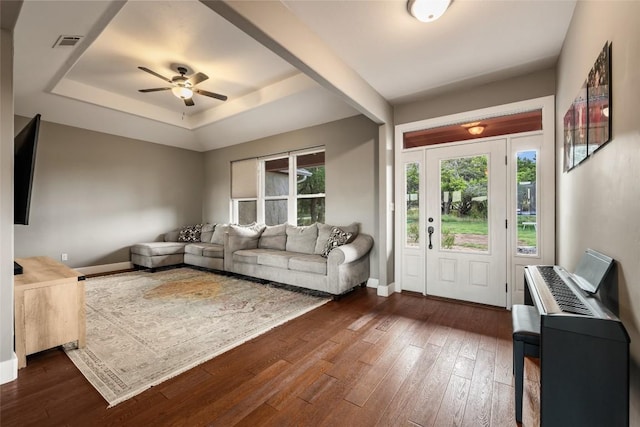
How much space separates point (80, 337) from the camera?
2.32 meters

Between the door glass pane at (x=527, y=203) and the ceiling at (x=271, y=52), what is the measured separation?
100cm

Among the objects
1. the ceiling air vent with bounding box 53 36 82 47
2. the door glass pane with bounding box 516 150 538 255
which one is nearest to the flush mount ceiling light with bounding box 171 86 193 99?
the ceiling air vent with bounding box 53 36 82 47

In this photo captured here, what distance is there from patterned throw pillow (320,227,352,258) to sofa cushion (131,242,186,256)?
322cm

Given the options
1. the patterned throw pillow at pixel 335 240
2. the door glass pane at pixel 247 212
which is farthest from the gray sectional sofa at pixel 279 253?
the door glass pane at pixel 247 212

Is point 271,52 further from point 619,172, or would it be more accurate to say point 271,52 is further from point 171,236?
point 171,236

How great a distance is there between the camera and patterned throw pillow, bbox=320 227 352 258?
3945mm

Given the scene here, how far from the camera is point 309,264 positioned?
12.4 feet

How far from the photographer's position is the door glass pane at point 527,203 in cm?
305

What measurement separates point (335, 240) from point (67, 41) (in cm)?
367

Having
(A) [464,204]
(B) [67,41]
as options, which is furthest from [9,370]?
(A) [464,204]

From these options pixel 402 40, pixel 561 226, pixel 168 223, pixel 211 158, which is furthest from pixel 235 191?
pixel 561 226

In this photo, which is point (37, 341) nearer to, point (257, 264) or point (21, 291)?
point (21, 291)

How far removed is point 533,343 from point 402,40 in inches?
102

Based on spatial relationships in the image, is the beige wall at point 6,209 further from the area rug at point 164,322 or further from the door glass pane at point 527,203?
the door glass pane at point 527,203
